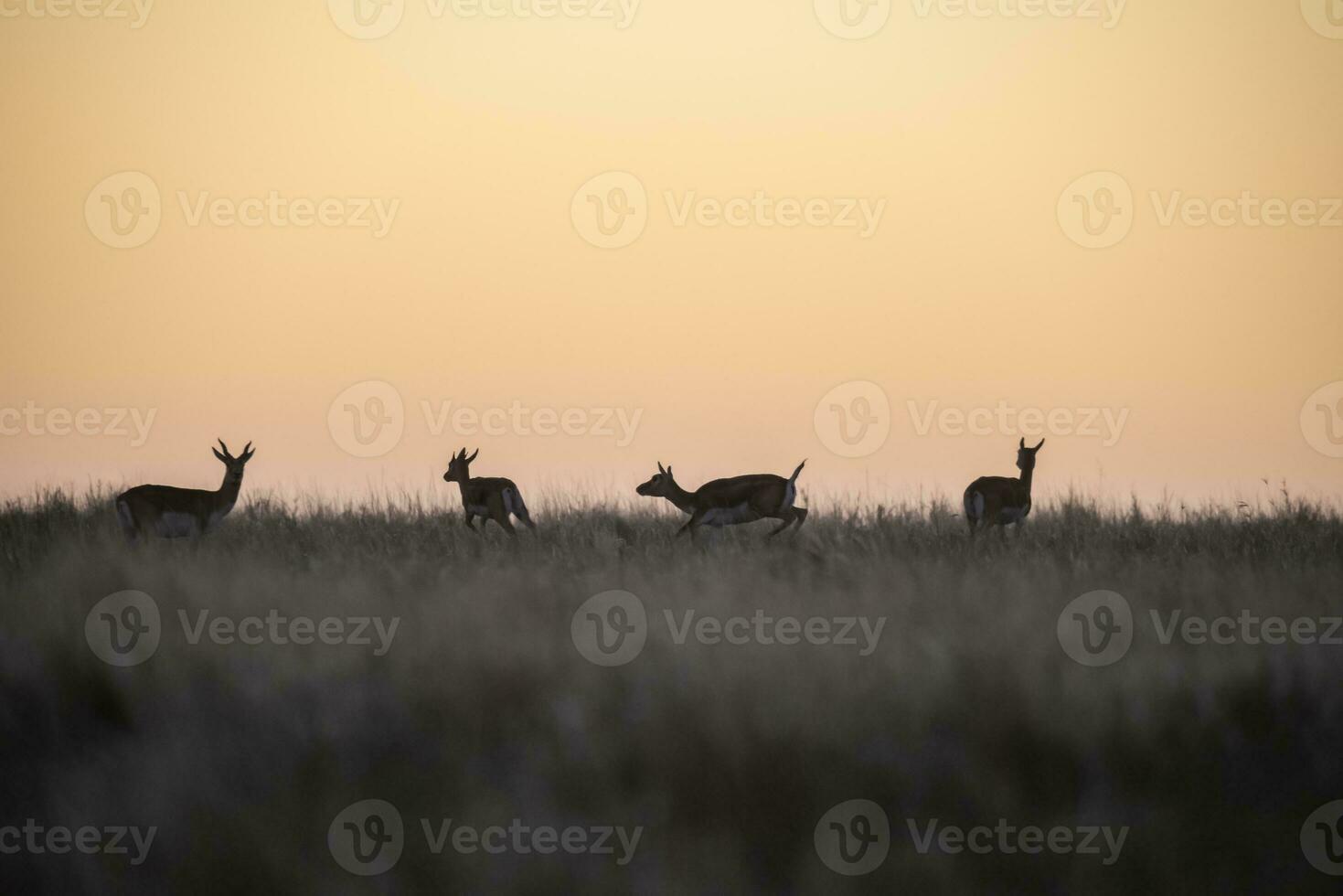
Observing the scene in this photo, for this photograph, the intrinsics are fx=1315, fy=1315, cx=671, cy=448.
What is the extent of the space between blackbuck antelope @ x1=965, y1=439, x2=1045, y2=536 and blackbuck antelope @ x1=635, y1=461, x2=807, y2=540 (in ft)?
5.96

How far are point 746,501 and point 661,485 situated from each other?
1269 millimetres

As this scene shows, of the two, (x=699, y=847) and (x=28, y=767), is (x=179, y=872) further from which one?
(x=699, y=847)

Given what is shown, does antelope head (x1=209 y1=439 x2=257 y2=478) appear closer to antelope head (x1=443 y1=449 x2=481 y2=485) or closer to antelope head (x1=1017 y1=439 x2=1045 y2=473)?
antelope head (x1=443 y1=449 x2=481 y2=485)

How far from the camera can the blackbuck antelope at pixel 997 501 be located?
46.5ft

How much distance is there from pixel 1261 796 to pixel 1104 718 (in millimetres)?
899

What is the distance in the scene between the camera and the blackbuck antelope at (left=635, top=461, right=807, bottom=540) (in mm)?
14180

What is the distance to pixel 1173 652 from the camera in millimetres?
8578

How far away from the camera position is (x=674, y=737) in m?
7.41

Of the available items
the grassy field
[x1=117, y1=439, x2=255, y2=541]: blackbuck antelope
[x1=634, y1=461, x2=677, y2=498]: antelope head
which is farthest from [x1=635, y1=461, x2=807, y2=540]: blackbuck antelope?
[x1=117, y1=439, x2=255, y2=541]: blackbuck antelope

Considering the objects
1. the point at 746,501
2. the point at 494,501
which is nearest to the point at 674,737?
the point at 746,501

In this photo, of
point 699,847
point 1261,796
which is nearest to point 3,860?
point 699,847

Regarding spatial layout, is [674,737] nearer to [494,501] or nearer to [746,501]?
[746,501]

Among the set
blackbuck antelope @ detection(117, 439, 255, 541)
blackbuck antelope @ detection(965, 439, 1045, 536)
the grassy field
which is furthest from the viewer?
blackbuck antelope @ detection(965, 439, 1045, 536)

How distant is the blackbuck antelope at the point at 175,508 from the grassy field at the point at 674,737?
3.17m
